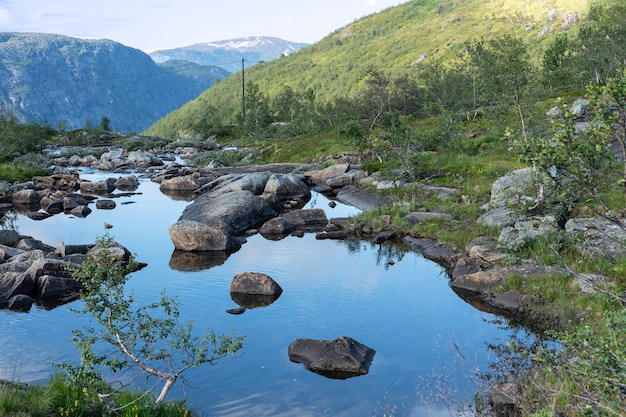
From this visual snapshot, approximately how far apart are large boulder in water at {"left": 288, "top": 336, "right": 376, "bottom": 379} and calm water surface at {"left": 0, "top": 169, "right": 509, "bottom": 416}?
0.25 m

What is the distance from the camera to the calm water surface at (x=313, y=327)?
11.9 meters

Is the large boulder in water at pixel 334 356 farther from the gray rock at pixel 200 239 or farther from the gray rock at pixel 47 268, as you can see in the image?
the gray rock at pixel 200 239

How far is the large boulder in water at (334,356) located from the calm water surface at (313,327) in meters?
0.25

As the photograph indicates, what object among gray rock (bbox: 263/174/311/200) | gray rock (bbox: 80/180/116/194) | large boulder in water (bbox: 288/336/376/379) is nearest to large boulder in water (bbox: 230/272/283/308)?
large boulder in water (bbox: 288/336/376/379)

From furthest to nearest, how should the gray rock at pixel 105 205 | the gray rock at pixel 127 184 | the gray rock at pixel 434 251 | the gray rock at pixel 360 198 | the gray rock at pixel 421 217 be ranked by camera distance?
the gray rock at pixel 127 184
the gray rock at pixel 105 205
the gray rock at pixel 360 198
the gray rock at pixel 421 217
the gray rock at pixel 434 251

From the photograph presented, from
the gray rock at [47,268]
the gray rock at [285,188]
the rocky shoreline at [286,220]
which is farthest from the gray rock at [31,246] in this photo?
the gray rock at [285,188]

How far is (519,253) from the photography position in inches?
760

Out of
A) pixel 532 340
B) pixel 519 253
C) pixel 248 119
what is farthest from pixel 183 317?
pixel 248 119

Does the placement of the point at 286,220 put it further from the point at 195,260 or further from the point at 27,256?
the point at 27,256

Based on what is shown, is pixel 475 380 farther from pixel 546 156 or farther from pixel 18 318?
pixel 18 318

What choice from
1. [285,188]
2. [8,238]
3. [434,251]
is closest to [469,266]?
[434,251]

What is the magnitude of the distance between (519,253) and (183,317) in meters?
11.0

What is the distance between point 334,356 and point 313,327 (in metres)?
2.42

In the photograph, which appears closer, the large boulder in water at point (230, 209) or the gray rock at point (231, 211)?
the large boulder in water at point (230, 209)
